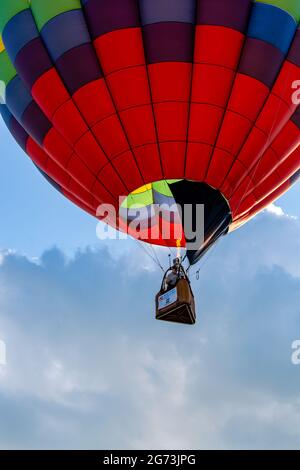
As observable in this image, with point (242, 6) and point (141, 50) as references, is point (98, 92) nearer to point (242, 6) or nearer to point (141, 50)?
point (141, 50)

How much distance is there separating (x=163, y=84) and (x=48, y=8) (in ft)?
6.01

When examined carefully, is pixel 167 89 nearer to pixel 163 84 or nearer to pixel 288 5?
pixel 163 84

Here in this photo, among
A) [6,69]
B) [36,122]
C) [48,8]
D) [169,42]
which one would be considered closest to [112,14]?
[169,42]

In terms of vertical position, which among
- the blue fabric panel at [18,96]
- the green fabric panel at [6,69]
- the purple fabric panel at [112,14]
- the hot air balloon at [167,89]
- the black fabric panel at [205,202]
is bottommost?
the black fabric panel at [205,202]

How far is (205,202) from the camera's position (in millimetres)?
7980

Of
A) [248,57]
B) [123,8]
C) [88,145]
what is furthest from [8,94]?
[248,57]

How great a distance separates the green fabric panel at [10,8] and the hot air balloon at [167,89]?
14 millimetres

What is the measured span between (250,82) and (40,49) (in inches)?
112

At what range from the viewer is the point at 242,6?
23.6ft

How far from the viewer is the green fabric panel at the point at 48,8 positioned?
748 centimetres

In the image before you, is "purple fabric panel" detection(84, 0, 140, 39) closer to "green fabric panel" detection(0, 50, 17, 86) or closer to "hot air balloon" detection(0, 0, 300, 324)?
"hot air balloon" detection(0, 0, 300, 324)

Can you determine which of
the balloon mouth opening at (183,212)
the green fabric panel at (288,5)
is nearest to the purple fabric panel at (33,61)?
the balloon mouth opening at (183,212)

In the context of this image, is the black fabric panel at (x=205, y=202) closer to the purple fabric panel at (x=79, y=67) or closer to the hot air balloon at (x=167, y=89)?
the hot air balloon at (x=167, y=89)

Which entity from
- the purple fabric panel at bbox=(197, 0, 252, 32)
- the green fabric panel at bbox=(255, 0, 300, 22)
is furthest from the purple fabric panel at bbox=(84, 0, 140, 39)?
the green fabric panel at bbox=(255, 0, 300, 22)
